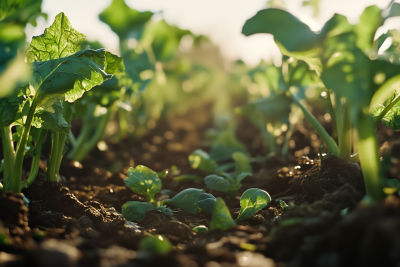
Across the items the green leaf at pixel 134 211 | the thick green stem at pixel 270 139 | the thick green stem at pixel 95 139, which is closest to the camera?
the green leaf at pixel 134 211

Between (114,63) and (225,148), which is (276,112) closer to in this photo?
(225,148)

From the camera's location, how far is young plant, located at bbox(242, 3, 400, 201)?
935mm

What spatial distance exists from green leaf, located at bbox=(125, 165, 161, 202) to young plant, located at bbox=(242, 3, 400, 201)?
0.79m

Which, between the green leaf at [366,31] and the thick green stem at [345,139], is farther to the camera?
the thick green stem at [345,139]

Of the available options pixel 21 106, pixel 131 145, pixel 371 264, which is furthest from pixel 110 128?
pixel 371 264

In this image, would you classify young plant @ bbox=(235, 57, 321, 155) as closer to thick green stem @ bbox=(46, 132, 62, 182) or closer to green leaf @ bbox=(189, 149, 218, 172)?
green leaf @ bbox=(189, 149, 218, 172)

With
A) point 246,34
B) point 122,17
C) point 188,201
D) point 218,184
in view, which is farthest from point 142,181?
point 122,17

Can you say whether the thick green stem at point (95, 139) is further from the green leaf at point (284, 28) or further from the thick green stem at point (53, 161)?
the green leaf at point (284, 28)

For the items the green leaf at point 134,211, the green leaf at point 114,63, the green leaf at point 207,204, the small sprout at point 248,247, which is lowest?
the small sprout at point 248,247

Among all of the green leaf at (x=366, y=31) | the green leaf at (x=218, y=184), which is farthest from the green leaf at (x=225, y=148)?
the green leaf at (x=366, y=31)

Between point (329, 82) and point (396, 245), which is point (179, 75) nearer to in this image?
point (329, 82)

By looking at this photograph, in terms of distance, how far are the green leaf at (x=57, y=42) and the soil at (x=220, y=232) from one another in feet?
1.94

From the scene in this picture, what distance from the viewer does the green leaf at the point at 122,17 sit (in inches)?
110

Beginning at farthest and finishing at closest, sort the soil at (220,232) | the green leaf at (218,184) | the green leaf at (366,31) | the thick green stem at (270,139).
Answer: the thick green stem at (270,139) → the green leaf at (218,184) → the green leaf at (366,31) → the soil at (220,232)
